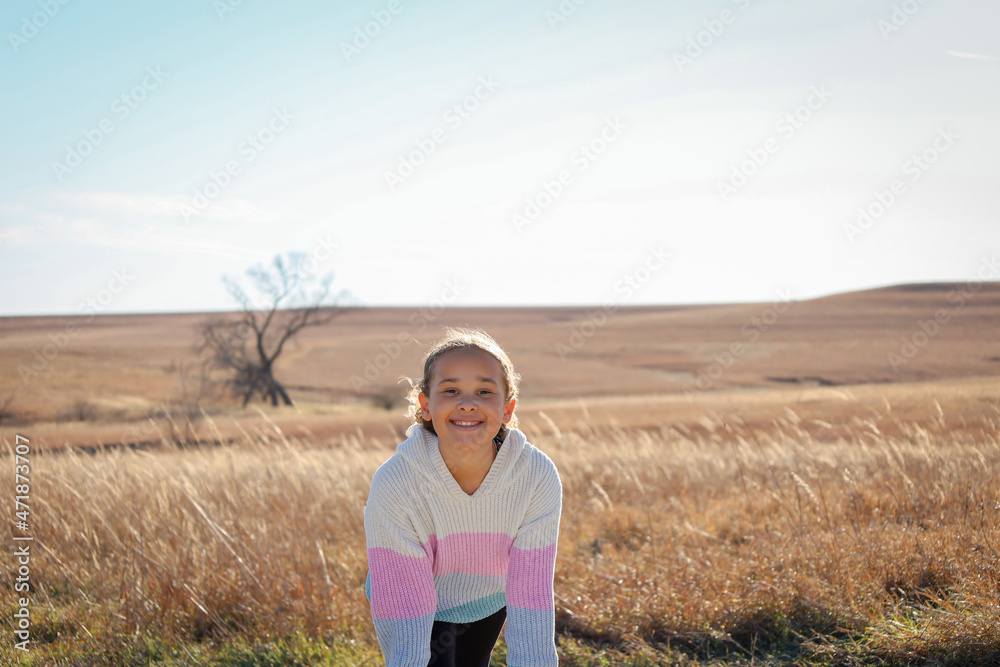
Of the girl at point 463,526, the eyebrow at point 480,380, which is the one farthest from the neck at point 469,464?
the eyebrow at point 480,380

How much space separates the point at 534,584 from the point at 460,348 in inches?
34.7

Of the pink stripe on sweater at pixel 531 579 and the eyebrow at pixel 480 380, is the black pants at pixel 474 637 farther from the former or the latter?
the eyebrow at pixel 480 380

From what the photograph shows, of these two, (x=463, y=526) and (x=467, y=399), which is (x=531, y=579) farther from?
(x=467, y=399)

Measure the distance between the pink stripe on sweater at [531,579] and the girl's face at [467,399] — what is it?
16.9 inches

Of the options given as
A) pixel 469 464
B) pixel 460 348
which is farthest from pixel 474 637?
pixel 460 348

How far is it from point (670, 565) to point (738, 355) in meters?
47.3

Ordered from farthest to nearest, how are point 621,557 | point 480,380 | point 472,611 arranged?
point 621,557
point 472,611
point 480,380

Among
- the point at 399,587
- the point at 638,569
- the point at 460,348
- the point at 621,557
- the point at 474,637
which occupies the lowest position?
the point at 474,637

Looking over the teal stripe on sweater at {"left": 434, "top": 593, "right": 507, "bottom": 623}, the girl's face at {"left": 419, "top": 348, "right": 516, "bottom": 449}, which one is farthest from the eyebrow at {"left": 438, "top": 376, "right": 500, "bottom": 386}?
the teal stripe on sweater at {"left": 434, "top": 593, "right": 507, "bottom": 623}

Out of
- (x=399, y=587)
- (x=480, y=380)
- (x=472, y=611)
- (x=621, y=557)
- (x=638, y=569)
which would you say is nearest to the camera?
(x=399, y=587)

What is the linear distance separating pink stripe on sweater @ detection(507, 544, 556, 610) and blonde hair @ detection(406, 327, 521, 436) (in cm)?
49

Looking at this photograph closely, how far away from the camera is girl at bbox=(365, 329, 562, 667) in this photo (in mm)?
2196

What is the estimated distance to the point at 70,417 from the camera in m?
24.7

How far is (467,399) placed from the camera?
2266 mm
